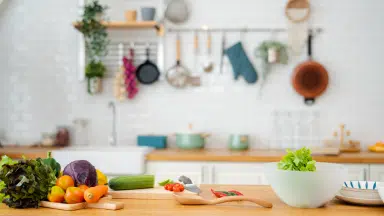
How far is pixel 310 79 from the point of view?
516 centimetres

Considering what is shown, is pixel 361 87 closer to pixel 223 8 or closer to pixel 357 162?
pixel 357 162

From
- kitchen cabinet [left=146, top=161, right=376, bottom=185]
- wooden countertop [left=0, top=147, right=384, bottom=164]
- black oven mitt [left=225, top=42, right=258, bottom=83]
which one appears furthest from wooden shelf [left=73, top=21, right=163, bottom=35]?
kitchen cabinet [left=146, top=161, right=376, bottom=185]

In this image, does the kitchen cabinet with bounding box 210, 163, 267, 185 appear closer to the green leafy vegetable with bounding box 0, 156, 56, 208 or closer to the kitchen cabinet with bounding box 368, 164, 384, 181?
the kitchen cabinet with bounding box 368, 164, 384, 181

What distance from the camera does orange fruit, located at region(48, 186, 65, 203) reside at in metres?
2.32

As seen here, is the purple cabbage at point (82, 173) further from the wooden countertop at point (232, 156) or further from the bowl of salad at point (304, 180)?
the wooden countertop at point (232, 156)

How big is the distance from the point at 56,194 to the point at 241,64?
320cm

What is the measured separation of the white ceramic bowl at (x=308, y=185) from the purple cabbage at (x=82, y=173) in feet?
2.58

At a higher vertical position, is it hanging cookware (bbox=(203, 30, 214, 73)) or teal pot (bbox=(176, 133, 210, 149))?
hanging cookware (bbox=(203, 30, 214, 73))

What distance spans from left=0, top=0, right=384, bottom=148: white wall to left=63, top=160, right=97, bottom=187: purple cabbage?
2.92 meters

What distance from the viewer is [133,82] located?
523cm

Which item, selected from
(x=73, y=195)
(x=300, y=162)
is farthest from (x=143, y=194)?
(x=300, y=162)

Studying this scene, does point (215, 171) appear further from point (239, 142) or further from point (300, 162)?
point (300, 162)

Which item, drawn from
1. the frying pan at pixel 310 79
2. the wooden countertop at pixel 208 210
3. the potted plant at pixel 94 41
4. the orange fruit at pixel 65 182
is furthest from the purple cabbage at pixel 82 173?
the frying pan at pixel 310 79

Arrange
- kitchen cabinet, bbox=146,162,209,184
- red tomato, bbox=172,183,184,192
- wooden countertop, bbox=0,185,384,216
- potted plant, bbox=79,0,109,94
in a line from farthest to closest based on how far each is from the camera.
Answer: potted plant, bbox=79,0,109,94 → kitchen cabinet, bbox=146,162,209,184 → red tomato, bbox=172,183,184,192 → wooden countertop, bbox=0,185,384,216
